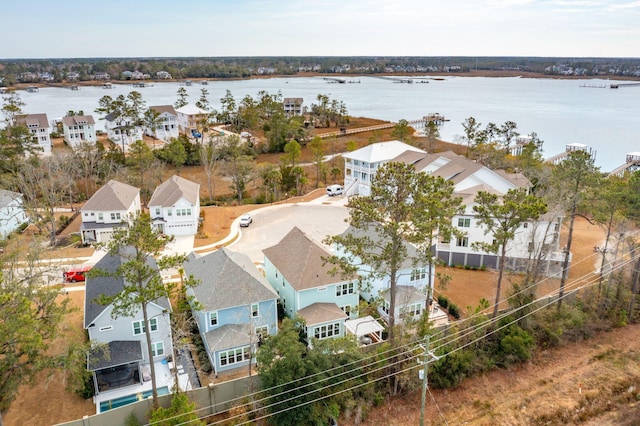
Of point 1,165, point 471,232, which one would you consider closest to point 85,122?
point 1,165

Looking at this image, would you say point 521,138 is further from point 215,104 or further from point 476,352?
point 215,104

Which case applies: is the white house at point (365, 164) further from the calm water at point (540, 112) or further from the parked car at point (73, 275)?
the calm water at point (540, 112)

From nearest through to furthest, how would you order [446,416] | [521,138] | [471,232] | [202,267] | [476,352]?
[446,416], [476,352], [202,267], [471,232], [521,138]

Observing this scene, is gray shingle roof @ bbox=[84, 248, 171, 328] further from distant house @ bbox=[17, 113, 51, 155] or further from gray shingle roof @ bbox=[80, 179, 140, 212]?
distant house @ bbox=[17, 113, 51, 155]

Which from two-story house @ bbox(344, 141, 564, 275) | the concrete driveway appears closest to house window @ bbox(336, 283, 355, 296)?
two-story house @ bbox(344, 141, 564, 275)

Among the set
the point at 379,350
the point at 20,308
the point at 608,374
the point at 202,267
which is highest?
the point at 20,308

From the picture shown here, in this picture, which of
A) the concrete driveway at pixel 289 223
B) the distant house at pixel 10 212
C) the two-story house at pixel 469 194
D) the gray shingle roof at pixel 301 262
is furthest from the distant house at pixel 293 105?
the gray shingle roof at pixel 301 262
